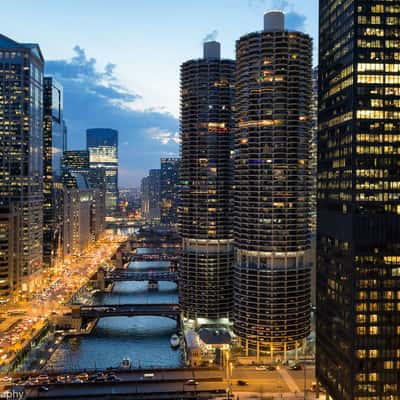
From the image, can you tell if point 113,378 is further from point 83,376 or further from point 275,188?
point 275,188

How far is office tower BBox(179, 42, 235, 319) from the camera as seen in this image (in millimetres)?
175625

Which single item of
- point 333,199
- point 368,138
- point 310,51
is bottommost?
point 333,199

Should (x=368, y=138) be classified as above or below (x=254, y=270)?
above

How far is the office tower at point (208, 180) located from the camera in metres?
176

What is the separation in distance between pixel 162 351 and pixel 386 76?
9899 centimetres

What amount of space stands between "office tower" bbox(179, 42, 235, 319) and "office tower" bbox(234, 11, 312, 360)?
22152 mm

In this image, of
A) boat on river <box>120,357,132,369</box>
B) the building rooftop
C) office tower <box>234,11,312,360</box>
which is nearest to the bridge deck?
the building rooftop

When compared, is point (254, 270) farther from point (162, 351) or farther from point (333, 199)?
point (333, 199)

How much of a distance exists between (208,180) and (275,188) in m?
32.3

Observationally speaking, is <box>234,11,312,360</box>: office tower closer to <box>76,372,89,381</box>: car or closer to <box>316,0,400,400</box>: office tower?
<box>76,372,89,381</box>: car

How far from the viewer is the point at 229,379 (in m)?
127

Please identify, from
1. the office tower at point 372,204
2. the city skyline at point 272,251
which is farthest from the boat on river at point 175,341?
the office tower at point 372,204

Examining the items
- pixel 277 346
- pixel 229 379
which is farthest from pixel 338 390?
pixel 277 346

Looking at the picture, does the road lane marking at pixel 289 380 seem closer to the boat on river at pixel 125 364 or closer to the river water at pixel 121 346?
the river water at pixel 121 346
